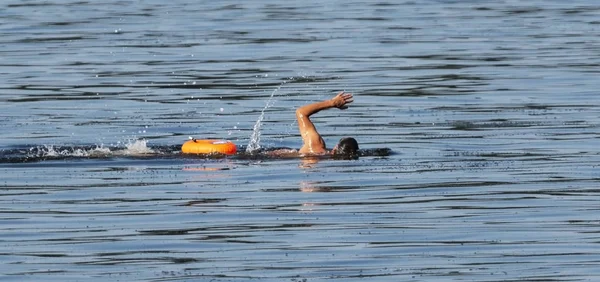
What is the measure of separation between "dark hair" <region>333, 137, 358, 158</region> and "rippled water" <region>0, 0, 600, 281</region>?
9.6 inches

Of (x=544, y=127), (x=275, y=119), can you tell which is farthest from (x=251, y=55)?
(x=544, y=127)

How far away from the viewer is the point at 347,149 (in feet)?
59.6

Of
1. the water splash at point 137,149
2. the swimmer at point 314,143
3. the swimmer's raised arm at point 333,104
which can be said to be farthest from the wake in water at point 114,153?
the swimmer's raised arm at point 333,104

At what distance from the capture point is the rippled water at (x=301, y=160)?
11.9 m

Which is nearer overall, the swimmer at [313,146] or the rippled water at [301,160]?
the rippled water at [301,160]

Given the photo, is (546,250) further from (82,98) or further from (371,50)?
(371,50)

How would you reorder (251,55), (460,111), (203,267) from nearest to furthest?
(203,267) < (460,111) < (251,55)

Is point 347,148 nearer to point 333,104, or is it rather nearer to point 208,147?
point 333,104

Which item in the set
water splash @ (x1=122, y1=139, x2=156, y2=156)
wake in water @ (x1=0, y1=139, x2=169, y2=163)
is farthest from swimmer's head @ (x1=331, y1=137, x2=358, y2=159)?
water splash @ (x1=122, y1=139, x2=156, y2=156)

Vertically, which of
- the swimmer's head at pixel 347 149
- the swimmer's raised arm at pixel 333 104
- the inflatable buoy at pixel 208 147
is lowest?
the swimmer's head at pixel 347 149

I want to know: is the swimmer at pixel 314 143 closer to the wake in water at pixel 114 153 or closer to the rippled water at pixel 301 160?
the wake in water at pixel 114 153

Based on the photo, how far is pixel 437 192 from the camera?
15.3 meters

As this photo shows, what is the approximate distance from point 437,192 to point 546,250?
3.30 m

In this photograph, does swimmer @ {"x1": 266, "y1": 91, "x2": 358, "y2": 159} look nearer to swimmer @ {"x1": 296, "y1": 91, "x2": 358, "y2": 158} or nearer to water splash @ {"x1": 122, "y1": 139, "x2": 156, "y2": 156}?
swimmer @ {"x1": 296, "y1": 91, "x2": 358, "y2": 158}
